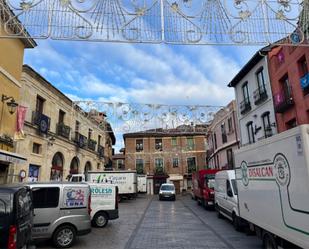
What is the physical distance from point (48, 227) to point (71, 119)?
17539mm

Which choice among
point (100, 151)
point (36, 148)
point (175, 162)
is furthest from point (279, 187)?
point (175, 162)

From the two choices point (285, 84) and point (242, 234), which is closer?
point (242, 234)

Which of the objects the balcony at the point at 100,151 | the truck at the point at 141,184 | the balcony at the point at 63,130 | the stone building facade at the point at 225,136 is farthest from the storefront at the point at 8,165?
the truck at the point at 141,184

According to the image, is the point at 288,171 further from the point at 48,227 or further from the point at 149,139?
the point at 149,139

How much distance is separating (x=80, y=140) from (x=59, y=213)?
1860 centimetres

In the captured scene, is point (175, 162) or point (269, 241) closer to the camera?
point (269, 241)

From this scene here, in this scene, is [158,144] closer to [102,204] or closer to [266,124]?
[266,124]

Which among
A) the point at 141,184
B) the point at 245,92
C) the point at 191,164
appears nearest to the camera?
the point at 245,92

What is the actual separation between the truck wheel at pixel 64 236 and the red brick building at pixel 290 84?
41.5 feet

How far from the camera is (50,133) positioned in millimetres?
20844

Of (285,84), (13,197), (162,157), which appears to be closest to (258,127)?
(285,84)

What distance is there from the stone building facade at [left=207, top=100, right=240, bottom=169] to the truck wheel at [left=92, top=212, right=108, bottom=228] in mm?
15146

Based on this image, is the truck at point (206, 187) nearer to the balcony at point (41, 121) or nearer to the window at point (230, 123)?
the window at point (230, 123)

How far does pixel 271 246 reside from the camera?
6.77 meters
